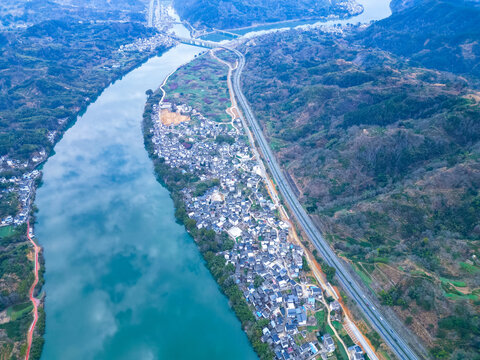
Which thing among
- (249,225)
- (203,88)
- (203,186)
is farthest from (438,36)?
(249,225)

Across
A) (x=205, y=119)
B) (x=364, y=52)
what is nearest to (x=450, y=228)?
(x=205, y=119)

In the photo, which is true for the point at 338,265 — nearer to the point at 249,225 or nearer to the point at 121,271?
the point at 249,225

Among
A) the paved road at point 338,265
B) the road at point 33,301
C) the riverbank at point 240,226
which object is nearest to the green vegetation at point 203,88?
the riverbank at point 240,226

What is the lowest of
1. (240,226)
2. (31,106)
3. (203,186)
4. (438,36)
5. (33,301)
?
(33,301)

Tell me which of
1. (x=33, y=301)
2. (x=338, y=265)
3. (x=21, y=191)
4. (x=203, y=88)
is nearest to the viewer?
(x=33, y=301)

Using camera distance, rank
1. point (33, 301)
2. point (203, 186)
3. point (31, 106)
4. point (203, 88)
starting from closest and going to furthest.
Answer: point (33, 301) → point (203, 186) → point (31, 106) → point (203, 88)

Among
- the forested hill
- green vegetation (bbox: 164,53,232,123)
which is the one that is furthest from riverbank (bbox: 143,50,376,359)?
the forested hill

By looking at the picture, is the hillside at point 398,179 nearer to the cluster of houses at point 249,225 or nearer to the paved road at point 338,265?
the paved road at point 338,265

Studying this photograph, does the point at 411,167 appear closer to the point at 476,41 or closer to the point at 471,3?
the point at 476,41
